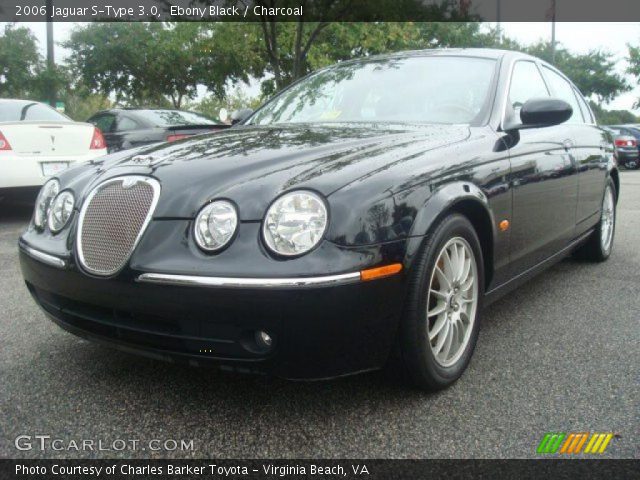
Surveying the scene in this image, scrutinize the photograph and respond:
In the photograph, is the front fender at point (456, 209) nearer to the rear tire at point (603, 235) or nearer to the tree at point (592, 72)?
the rear tire at point (603, 235)

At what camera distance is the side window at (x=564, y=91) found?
4150mm

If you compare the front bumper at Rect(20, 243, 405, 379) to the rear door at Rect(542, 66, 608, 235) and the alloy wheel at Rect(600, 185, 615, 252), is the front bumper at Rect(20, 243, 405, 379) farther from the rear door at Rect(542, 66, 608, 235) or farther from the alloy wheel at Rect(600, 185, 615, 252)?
the alloy wheel at Rect(600, 185, 615, 252)

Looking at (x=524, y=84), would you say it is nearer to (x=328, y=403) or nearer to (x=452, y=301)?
(x=452, y=301)

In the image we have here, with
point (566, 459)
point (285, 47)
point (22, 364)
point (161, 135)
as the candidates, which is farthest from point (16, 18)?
point (566, 459)

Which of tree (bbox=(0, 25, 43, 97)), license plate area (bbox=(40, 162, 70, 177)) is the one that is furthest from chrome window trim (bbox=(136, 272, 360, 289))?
tree (bbox=(0, 25, 43, 97))

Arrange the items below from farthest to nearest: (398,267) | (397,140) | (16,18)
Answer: (16,18) → (397,140) → (398,267)

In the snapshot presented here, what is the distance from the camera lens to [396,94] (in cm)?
336

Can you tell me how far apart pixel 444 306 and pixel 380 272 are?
54 cm

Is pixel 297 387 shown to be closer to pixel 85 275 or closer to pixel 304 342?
pixel 304 342

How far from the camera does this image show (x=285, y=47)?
55.6 ft

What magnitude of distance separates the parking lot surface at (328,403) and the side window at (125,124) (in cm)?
733

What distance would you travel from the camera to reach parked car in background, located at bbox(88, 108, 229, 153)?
31.9 ft

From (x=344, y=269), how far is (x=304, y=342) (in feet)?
0.87

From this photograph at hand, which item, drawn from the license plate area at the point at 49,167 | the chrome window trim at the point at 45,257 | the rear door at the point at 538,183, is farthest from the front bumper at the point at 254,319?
the license plate area at the point at 49,167
